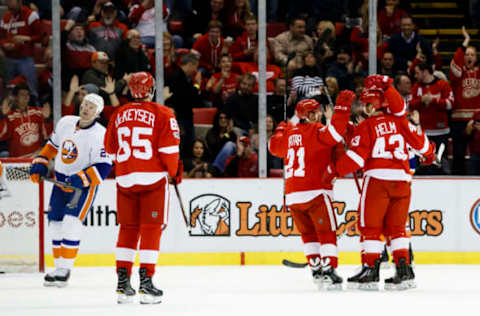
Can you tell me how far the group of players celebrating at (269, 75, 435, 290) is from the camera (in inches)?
Answer: 231

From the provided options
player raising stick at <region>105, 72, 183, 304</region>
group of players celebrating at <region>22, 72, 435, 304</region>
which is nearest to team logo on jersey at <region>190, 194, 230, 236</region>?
group of players celebrating at <region>22, 72, 435, 304</region>

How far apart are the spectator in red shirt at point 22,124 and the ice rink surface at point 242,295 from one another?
1348mm

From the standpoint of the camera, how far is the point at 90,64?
8367 millimetres

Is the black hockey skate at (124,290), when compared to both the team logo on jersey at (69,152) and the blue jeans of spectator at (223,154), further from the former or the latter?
the blue jeans of spectator at (223,154)

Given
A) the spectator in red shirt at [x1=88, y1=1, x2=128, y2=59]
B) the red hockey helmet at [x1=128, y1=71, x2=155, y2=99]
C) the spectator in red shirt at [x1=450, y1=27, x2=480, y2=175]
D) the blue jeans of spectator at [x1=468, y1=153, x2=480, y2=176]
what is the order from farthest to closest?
1. the spectator in red shirt at [x1=88, y1=1, x2=128, y2=59]
2. the spectator in red shirt at [x1=450, y1=27, x2=480, y2=175]
3. the blue jeans of spectator at [x1=468, y1=153, x2=480, y2=176]
4. the red hockey helmet at [x1=128, y1=71, x2=155, y2=99]

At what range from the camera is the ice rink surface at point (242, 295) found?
16.1 feet

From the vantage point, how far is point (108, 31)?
8633 millimetres

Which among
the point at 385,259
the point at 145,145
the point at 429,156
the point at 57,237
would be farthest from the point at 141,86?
the point at 385,259

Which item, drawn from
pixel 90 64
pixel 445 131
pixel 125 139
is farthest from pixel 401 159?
pixel 90 64

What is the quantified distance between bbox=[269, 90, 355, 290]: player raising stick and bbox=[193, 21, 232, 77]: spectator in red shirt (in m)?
2.82

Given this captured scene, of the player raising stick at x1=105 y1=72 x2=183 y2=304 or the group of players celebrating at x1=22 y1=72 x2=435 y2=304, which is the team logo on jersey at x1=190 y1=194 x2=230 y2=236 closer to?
the group of players celebrating at x1=22 y1=72 x2=435 y2=304

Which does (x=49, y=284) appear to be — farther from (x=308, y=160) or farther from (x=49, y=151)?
(x=308, y=160)

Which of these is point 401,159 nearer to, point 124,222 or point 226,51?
point 124,222

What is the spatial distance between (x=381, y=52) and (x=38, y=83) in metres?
3.14
